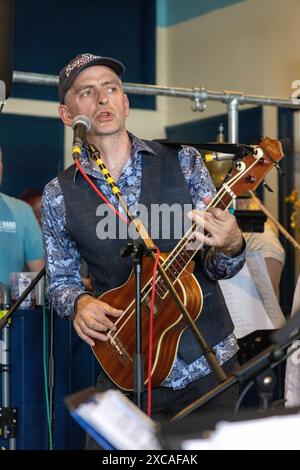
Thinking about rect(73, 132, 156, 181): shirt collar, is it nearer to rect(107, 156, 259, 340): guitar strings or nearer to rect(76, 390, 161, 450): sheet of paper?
rect(107, 156, 259, 340): guitar strings

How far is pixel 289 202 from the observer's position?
7039mm

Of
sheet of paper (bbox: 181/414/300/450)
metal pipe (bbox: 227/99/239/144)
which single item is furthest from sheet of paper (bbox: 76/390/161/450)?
metal pipe (bbox: 227/99/239/144)

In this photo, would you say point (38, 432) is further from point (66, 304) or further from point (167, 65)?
point (167, 65)

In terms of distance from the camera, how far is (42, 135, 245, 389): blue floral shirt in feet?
9.98

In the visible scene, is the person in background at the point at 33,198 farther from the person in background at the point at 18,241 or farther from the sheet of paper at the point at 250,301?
the sheet of paper at the point at 250,301

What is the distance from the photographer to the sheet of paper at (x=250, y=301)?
14.8 ft

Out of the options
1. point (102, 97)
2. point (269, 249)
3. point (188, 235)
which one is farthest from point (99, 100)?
point (269, 249)

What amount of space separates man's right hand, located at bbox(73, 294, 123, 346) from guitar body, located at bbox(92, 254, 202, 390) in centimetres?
5

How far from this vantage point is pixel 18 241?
519cm

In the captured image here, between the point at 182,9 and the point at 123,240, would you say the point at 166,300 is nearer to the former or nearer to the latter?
the point at 123,240

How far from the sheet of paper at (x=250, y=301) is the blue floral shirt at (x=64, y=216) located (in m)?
1.46

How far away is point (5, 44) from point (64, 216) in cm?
77

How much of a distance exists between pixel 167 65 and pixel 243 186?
240 inches

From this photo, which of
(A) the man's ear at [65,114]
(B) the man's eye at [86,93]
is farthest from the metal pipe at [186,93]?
(B) the man's eye at [86,93]
